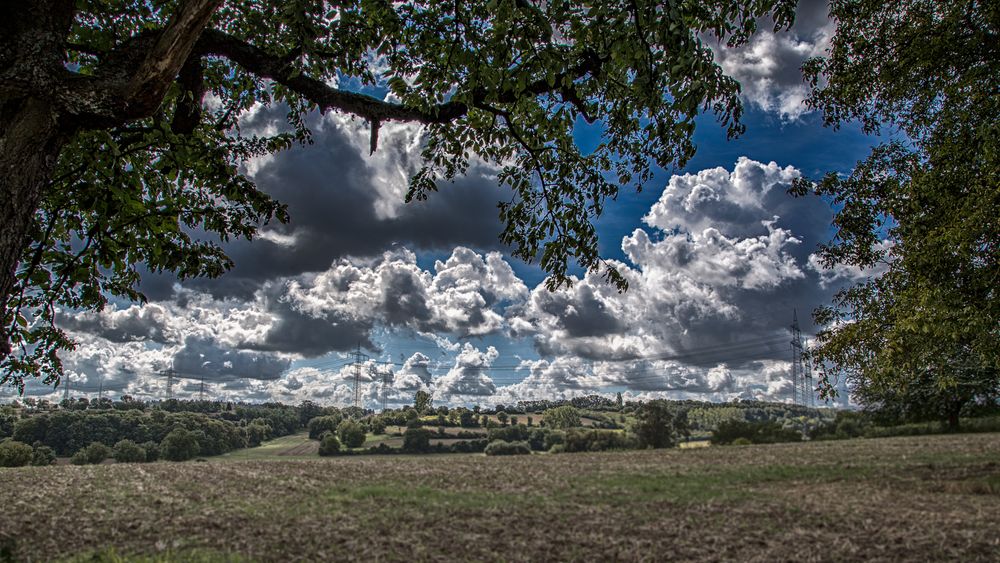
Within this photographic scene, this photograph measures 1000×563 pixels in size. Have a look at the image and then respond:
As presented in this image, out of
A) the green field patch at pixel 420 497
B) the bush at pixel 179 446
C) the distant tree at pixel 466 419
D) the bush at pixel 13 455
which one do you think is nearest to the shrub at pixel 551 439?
the distant tree at pixel 466 419

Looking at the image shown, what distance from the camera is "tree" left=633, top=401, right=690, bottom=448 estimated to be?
63213 millimetres

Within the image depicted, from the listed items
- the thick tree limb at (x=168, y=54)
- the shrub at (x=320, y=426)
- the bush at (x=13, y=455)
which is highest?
the thick tree limb at (x=168, y=54)

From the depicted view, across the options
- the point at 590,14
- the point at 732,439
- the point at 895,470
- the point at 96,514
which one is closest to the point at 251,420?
the point at 732,439

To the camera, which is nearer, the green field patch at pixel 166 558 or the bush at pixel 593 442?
the green field patch at pixel 166 558

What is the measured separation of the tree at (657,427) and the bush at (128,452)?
218ft

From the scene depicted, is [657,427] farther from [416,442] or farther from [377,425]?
[377,425]

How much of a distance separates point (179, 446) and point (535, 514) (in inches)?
2946

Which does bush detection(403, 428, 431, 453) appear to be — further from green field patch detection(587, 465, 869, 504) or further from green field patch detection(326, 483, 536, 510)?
green field patch detection(326, 483, 536, 510)

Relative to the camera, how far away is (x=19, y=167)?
15.0 ft

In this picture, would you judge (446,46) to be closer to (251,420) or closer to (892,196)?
(892,196)

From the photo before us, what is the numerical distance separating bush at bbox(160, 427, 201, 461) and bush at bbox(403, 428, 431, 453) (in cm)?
3065

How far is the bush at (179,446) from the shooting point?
228 feet

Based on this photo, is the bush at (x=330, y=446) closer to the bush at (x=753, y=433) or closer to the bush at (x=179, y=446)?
the bush at (x=179, y=446)

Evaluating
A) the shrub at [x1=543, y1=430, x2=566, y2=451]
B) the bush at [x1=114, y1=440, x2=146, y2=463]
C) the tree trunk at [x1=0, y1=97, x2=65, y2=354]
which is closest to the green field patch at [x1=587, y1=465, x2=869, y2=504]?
the tree trunk at [x1=0, y1=97, x2=65, y2=354]
